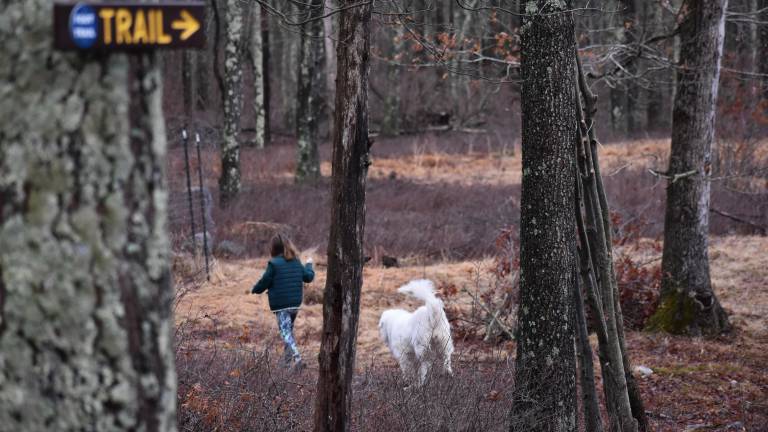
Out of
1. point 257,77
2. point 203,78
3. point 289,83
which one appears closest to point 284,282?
point 257,77

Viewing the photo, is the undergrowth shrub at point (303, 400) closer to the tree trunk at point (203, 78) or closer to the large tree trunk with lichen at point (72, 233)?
the large tree trunk with lichen at point (72, 233)

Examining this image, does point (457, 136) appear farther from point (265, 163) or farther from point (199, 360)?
point (199, 360)

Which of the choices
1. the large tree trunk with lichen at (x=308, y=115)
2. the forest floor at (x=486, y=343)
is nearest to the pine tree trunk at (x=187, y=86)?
the large tree trunk with lichen at (x=308, y=115)

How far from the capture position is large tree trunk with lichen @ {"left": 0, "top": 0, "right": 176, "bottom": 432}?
1854 mm

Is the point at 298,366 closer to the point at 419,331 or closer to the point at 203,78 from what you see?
the point at 419,331

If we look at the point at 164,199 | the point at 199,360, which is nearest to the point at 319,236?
the point at 199,360

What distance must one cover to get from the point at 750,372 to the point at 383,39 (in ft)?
108

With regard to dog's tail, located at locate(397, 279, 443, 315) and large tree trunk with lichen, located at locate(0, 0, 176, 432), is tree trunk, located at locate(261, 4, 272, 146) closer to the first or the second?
dog's tail, located at locate(397, 279, 443, 315)

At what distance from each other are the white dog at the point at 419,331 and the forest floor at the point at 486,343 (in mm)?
226

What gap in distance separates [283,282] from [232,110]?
11632 mm

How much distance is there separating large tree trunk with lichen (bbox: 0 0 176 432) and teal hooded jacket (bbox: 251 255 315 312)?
733cm

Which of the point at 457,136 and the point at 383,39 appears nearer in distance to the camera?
the point at 457,136

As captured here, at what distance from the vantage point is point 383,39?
1601 inches

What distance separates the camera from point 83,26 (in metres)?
1.85
